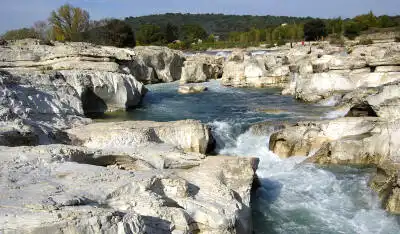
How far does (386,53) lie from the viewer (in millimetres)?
21047

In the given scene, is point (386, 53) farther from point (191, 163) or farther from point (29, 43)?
point (29, 43)

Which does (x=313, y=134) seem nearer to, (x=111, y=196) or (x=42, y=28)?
(x=111, y=196)

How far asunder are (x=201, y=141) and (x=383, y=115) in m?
6.64

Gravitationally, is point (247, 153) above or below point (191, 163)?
below

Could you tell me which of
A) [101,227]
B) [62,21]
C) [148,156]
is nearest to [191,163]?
[148,156]

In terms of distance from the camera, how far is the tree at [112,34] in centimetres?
4097

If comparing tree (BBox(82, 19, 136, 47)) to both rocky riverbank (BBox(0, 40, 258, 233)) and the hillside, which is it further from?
the hillside

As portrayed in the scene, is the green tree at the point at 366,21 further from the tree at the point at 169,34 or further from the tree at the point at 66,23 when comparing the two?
the tree at the point at 66,23

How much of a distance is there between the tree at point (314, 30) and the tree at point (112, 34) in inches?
1056

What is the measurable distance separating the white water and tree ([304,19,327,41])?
4786 cm

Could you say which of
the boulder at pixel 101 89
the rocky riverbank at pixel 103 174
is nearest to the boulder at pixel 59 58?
the boulder at pixel 101 89

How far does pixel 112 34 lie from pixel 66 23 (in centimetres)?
472

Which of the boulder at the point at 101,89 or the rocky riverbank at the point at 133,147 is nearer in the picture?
the rocky riverbank at the point at 133,147

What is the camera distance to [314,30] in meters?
57.5
